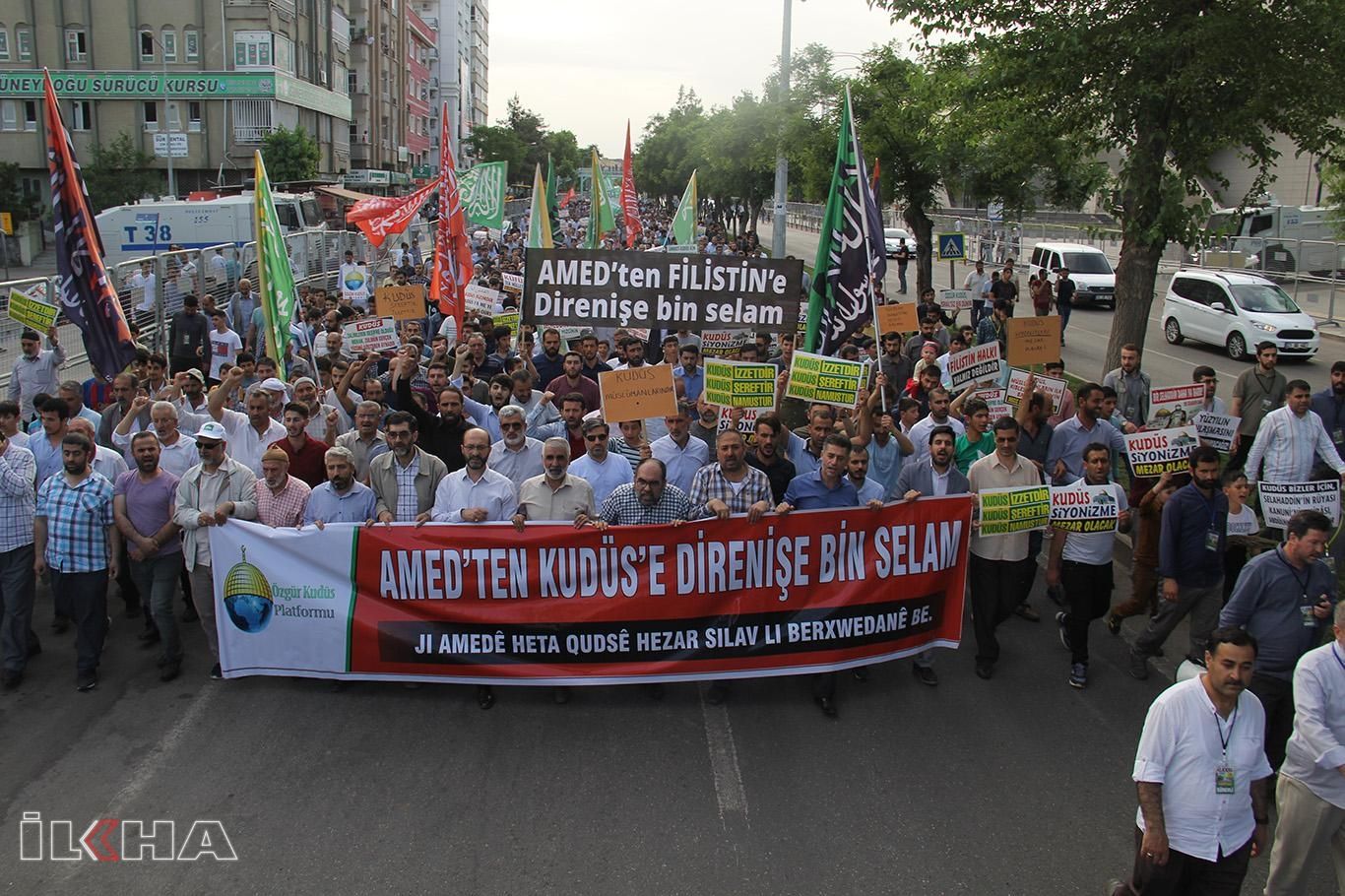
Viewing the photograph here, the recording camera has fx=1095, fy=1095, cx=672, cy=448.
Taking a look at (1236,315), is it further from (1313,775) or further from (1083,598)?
(1313,775)

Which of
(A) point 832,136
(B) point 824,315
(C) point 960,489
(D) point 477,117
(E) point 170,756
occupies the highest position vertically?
(D) point 477,117

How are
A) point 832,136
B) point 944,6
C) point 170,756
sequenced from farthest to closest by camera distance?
point 832,136
point 944,6
point 170,756

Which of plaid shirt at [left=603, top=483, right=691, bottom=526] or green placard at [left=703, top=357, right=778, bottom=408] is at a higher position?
green placard at [left=703, top=357, right=778, bottom=408]

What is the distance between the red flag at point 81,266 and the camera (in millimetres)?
9641

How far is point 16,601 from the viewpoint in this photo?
7164 mm

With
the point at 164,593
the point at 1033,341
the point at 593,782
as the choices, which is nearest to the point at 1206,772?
the point at 593,782

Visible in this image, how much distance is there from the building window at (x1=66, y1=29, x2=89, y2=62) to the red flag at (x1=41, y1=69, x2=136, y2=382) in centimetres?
4904

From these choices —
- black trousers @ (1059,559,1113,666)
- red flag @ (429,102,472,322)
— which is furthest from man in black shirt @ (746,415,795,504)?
red flag @ (429,102,472,322)

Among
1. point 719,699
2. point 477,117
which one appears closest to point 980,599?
point 719,699

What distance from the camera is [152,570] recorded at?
7383 millimetres

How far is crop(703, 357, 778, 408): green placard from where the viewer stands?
868 centimetres

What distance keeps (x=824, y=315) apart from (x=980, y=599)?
296 cm

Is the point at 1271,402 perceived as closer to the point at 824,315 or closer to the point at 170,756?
the point at 824,315

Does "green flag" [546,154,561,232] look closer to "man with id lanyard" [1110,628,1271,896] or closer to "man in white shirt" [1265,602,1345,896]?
"man in white shirt" [1265,602,1345,896]
